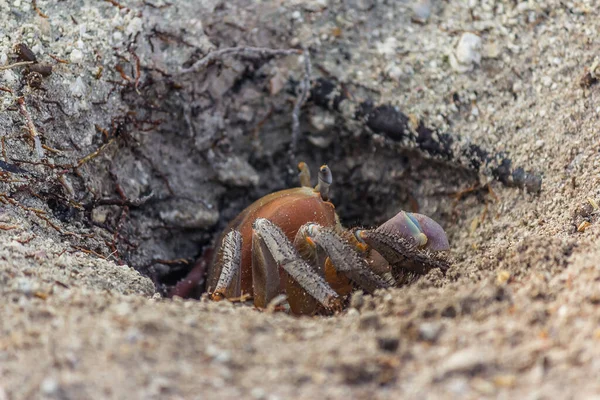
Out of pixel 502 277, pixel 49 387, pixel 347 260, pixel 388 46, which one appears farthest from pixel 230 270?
pixel 388 46

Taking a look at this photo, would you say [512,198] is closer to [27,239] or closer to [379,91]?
[379,91]

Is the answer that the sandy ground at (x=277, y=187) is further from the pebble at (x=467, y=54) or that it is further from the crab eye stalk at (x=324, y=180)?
the crab eye stalk at (x=324, y=180)

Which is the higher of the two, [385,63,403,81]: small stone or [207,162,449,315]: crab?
[385,63,403,81]: small stone

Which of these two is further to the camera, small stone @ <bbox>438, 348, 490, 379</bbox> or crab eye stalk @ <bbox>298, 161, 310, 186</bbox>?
crab eye stalk @ <bbox>298, 161, 310, 186</bbox>

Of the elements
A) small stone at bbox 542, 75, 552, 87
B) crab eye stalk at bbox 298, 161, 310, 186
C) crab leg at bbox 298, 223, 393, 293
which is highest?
small stone at bbox 542, 75, 552, 87

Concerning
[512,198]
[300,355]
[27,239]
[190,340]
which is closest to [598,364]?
[300,355]

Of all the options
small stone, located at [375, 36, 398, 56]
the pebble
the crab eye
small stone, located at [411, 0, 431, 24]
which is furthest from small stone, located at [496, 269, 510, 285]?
small stone, located at [411, 0, 431, 24]

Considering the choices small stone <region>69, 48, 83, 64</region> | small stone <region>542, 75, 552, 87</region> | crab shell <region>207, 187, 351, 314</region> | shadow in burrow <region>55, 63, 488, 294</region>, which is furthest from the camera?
shadow in burrow <region>55, 63, 488, 294</region>

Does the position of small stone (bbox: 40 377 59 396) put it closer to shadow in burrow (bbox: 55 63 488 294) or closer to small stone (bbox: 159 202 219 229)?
shadow in burrow (bbox: 55 63 488 294)
